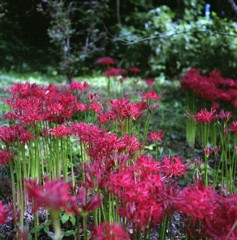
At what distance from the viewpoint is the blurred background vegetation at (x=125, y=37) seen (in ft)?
23.7

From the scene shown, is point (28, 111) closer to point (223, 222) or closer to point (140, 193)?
point (140, 193)

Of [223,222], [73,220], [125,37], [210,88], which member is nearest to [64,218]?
[73,220]

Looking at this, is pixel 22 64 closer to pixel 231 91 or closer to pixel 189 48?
pixel 189 48

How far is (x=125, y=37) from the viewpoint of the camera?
795 centimetres

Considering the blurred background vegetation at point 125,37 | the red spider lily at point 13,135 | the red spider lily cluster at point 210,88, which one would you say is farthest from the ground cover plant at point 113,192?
the blurred background vegetation at point 125,37

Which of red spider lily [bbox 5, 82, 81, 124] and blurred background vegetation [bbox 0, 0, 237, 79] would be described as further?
blurred background vegetation [bbox 0, 0, 237, 79]

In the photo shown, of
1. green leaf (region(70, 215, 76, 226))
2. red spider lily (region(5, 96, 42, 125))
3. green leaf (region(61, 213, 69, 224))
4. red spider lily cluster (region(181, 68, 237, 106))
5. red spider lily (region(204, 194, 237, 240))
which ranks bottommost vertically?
green leaf (region(70, 215, 76, 226))

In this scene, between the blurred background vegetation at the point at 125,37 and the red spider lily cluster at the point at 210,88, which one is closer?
the red spider lily cluster at the point at 210,88

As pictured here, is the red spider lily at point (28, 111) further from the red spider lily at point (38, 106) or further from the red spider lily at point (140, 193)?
the red spider lily at point (140, 193)

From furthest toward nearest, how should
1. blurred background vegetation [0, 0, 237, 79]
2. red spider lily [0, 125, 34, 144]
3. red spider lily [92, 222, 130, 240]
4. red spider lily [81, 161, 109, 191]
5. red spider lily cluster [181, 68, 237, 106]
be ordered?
blurred background vegetation [0, 0, 237, 79], red spider lily cluster [181, 68, 237, 106], red spider lily [0, 125, 34, 144], red spider lily [81, 161, 109, 191], red spider lily [92, 222, 130, 240]

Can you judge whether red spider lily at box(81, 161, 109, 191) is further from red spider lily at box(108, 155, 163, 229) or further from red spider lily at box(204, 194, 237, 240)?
red spider lily at box(204, 194, 237, 240)

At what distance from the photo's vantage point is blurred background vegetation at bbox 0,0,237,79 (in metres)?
7.23

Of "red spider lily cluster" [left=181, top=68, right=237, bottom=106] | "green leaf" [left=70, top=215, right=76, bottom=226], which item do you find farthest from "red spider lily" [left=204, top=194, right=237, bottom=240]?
"red spider lily cluster" [left=181, top=68, right=237, bottom=106]

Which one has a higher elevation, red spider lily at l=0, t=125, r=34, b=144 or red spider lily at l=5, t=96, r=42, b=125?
red spider lily at l=5, t=96, r=42, b=125
